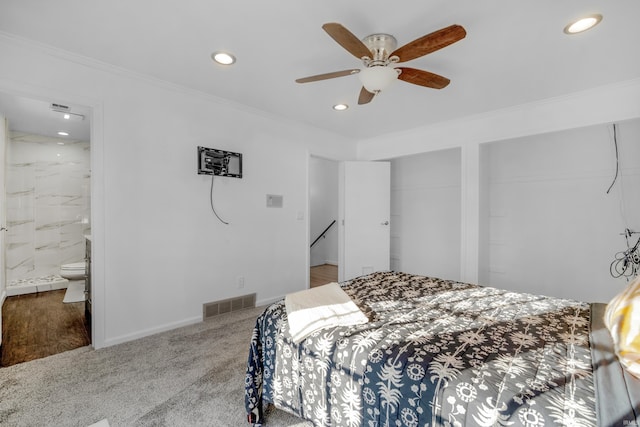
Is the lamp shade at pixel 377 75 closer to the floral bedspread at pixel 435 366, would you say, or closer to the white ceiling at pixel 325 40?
the white ceiling at pixel 325 40

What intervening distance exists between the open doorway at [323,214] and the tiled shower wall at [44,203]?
411 centimetres

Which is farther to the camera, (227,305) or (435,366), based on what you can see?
(227,305)

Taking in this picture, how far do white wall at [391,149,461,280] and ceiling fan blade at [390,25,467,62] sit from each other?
2893 millimetres

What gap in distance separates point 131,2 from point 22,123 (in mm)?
3267

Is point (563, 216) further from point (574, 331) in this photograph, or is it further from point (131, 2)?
point (131, 2)

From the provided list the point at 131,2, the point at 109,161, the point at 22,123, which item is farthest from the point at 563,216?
the point at 22,123

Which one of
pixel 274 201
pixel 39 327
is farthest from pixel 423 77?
pixel 39 327

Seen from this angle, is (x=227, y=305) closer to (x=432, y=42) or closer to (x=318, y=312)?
(x=318, y=312)

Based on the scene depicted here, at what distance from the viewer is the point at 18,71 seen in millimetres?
2111

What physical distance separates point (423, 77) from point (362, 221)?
2.69m

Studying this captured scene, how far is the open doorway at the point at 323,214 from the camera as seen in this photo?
6656 millimetres

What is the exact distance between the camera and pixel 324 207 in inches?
268

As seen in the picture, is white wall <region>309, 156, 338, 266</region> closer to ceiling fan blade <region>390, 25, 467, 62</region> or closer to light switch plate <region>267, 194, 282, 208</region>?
light switch plate <region>267, 194, 282, 208</region>

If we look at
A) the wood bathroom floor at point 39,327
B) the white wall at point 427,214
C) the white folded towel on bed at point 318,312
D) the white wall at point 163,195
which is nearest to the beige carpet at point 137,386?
the wood bathroom floor at point 39,327
